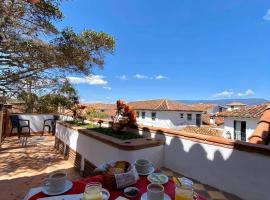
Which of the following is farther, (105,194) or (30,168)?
(30,168)

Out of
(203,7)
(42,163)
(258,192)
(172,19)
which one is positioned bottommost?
(42,163)

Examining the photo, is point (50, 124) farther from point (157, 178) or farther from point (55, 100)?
point (157, 178)

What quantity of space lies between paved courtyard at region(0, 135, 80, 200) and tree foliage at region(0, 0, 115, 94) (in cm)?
208

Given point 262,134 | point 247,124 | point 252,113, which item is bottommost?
point 247,124

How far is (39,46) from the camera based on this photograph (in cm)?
513

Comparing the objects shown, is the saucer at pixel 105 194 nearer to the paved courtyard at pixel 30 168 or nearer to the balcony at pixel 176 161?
the balcony at pixel 176 161

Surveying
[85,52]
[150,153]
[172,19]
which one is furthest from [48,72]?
[172,19]

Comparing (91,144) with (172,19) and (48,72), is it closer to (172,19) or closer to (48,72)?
(48,72)

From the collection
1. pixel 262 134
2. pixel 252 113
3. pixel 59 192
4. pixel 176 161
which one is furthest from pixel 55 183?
pixel 252 113

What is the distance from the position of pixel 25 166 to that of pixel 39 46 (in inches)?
125

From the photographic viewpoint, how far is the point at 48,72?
6.15 meters

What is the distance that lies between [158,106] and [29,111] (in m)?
15.9

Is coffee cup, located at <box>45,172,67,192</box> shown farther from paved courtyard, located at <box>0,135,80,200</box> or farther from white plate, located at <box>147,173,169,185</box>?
paved courtyard, located at <box>0,135,80,200</box>

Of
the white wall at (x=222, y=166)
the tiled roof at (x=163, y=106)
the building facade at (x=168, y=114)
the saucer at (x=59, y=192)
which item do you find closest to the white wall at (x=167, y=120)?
the building facade at (x=168, y=114)
